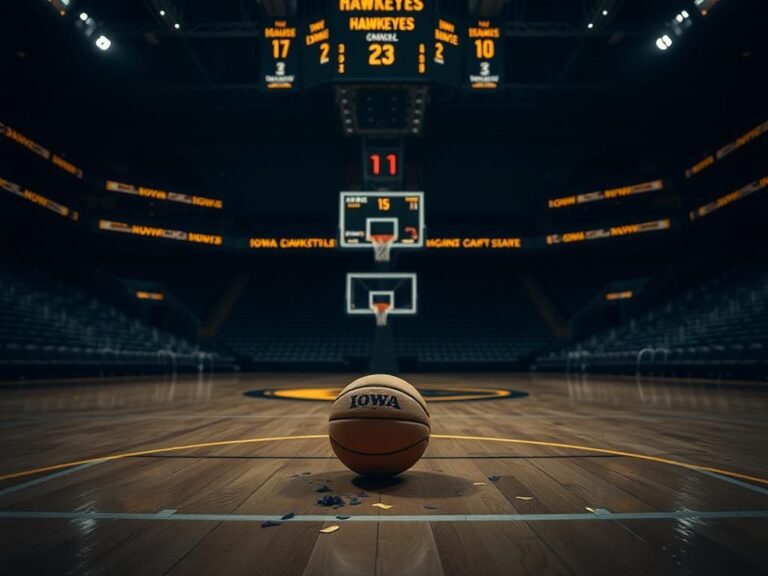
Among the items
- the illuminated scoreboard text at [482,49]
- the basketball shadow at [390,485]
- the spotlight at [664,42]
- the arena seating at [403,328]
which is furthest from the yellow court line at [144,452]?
the arena seating at [403,328]

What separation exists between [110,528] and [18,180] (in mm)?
22120

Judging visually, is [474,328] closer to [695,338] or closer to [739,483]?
[695,338]

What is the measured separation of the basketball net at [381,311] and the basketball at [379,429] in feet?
48.9

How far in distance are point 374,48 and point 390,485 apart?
42.4ft

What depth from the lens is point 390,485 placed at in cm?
288

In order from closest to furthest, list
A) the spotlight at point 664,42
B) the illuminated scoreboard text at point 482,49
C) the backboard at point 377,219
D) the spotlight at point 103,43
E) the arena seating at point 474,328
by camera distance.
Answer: the illuminated scoreboard text at point 482,49 < the spotlight at point 664,42 < the spotlight at point 103,43 < the backboard at point 377,219 < the arena seating at point 474,328

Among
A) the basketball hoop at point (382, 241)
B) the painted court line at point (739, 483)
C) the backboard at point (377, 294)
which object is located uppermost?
the basketball hoop at point (382, 241)

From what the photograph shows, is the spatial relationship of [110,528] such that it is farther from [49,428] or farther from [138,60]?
[138,60]

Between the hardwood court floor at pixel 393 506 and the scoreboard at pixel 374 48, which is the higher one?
the scoreboard at pixel 374 48

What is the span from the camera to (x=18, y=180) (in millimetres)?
19500

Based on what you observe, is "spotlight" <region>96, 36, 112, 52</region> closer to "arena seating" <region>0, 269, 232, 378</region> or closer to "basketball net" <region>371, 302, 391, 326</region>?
"arena seating" <region>0, 269, 232, 378</region>

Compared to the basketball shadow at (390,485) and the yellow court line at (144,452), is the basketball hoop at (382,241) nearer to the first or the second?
the yellow court line at (144,452)

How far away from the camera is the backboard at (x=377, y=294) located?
18297mm

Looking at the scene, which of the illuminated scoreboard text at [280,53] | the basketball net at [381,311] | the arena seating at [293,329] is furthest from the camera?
the arena seating at [293,329]
